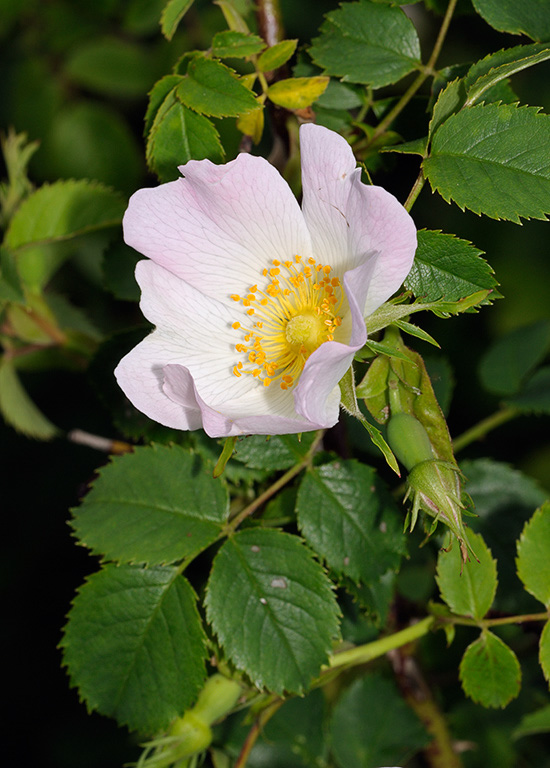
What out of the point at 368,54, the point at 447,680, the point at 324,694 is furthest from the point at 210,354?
the point at 447,680

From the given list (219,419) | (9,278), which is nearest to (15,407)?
(9,278)

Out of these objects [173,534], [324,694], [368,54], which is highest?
[368,54]

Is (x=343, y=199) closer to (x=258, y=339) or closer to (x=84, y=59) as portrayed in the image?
(x=258, y=339)

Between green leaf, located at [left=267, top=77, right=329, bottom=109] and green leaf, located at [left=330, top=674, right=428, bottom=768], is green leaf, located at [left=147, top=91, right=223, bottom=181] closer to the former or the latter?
green leaf, located at [left=267, top=77, right=329, bottom=109]

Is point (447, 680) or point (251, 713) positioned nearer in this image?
point (251, 713)

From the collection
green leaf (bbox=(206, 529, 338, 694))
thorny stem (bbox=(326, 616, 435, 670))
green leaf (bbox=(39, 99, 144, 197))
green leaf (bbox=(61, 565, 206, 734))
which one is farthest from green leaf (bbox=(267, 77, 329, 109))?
green leaf (bbox=(39, 99, 144, 197))

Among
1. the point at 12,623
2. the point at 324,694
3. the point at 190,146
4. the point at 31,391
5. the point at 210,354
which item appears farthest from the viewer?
the point at 31,391
